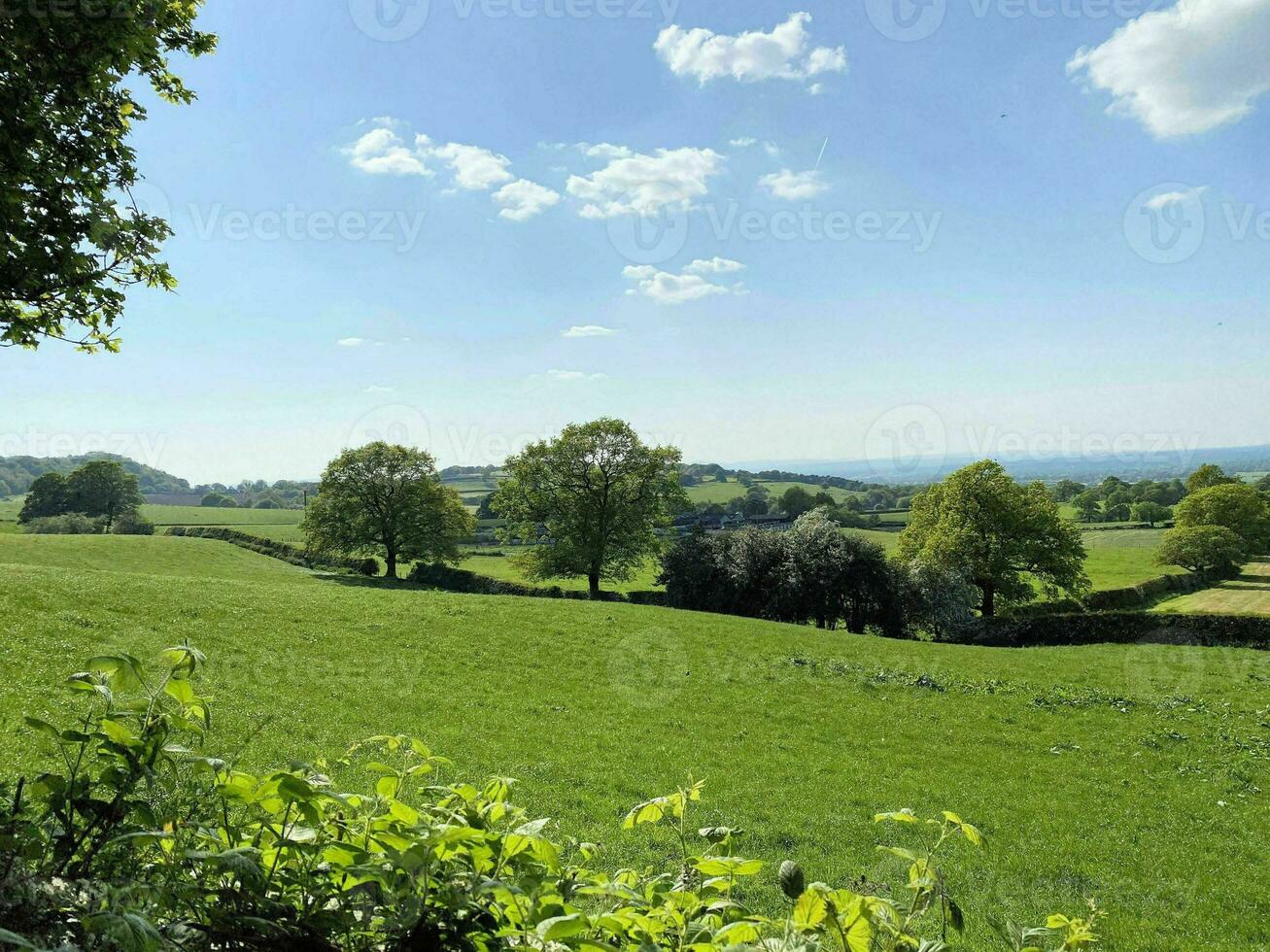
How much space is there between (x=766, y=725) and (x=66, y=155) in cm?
1564

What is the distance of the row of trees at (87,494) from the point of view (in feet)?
231

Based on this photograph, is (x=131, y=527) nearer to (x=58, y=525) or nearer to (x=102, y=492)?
(x=58, y=525)

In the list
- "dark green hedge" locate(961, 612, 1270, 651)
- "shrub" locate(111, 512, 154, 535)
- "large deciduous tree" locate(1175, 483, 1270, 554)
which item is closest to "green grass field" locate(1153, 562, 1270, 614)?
"large deciduous tree" locate(1175, 483, 1270, 554)

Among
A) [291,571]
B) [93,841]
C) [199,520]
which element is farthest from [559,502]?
[199,520]

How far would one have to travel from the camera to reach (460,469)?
193m

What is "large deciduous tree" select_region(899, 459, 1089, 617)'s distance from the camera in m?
44.0

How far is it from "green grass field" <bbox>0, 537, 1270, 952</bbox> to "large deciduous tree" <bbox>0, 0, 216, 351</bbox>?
3898 mm

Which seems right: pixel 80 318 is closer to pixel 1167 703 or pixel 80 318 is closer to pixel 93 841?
pixel 93 841

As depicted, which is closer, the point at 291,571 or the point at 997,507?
the point at 997,507

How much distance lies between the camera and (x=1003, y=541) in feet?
148

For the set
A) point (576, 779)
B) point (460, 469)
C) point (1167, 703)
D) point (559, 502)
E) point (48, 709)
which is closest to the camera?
point (48, 709)

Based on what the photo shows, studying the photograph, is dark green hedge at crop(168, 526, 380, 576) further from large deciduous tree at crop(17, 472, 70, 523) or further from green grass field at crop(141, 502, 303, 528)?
large deciduous tree at crop(17, 472, 70, 523)

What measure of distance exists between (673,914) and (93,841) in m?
1.44

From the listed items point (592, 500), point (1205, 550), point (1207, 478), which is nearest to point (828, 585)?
point (592, 500)
